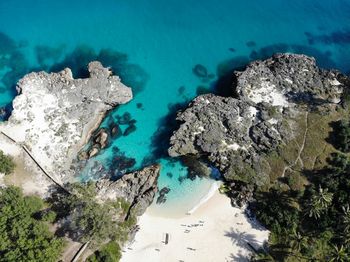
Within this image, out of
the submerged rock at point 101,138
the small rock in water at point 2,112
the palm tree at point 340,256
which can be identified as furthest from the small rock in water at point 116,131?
the palm tree at point 340,256

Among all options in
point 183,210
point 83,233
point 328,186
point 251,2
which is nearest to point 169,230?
point 183,210

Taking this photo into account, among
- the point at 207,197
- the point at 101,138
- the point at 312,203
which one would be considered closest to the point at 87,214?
the point at 101,138

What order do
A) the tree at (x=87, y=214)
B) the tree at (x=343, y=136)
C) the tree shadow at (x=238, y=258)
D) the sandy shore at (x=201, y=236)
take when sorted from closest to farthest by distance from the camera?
the tree at (x=87, y=214) < the tree shadow at (x=238, y=258) < the sandy shore at (x=201, y=236) < the tree at (x=343, y=136)

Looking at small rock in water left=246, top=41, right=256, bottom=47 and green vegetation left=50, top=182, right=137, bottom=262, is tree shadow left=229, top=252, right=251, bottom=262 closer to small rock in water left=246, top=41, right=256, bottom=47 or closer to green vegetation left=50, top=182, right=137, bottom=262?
green vegetation left=50, top=182, right=137, bottom=262

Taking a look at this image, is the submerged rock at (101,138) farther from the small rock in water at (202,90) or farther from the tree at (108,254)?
the small rock in water at (202,90)

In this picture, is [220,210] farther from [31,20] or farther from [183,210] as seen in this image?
[31,20]

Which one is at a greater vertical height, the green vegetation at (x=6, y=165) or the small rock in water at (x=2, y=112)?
the small rock in water at (x=2, y=112)

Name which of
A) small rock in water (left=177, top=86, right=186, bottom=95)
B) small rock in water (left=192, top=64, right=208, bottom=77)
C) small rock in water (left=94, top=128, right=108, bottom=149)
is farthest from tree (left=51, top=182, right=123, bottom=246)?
small rock in water (left=192, top=64, right=208, bottom=77)
